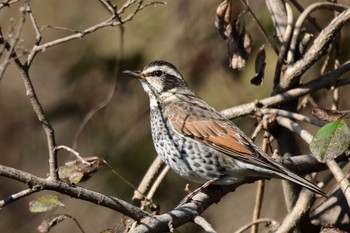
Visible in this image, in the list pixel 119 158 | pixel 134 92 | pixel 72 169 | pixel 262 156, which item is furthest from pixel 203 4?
pixel 72 169

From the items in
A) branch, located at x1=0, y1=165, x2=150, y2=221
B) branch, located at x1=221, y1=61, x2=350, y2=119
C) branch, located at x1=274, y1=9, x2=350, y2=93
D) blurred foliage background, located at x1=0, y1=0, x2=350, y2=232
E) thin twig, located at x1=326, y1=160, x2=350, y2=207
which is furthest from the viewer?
blurred foliage background, located at x1=0, y1=0, x2=350, y2=232

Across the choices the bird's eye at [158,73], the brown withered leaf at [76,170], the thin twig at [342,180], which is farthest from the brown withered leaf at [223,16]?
the brown withered leaf at [76,170]

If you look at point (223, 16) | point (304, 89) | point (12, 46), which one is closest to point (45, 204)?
point (12, 46)

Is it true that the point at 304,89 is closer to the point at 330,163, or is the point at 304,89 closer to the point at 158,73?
the point at 330,163

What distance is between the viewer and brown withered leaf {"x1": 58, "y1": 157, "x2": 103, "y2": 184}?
3.95 metres

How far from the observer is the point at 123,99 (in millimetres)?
7242

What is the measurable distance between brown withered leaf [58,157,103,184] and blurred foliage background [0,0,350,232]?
7.42 feet

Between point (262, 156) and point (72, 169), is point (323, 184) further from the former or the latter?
point (72, 169)

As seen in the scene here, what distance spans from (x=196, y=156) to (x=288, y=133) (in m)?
0.69

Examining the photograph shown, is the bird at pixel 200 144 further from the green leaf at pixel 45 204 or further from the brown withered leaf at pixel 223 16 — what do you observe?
the green leaf at pixel 45 204

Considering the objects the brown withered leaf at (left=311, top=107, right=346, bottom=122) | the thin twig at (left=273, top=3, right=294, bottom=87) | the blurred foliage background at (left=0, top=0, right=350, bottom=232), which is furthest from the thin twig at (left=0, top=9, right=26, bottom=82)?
the blurred foliage background at (left=0, top=0, right=350, bottom=232)

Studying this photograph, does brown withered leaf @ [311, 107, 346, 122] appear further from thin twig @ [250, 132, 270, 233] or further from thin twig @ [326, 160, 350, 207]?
thin twig @ [250, 132, 270, 233]

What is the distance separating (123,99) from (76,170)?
3261 mm

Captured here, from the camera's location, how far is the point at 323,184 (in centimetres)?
521
